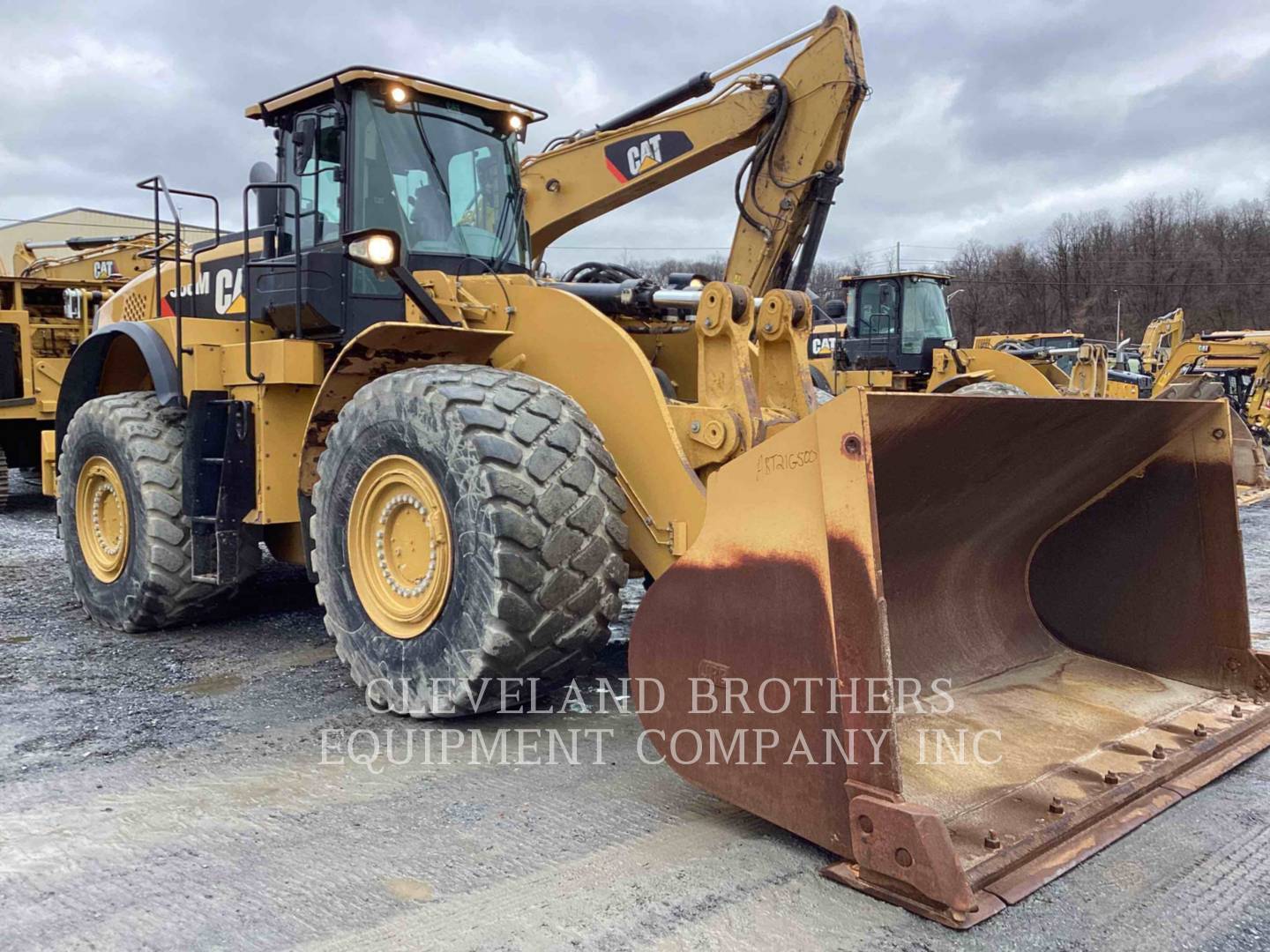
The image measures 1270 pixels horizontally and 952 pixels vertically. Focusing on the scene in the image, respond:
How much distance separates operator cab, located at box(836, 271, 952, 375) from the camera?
48.1 ft

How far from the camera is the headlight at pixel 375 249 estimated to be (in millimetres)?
3905

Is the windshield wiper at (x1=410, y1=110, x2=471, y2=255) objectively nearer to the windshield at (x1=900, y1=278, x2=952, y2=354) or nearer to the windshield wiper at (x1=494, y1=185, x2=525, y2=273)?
the windshield wiper at (x1=494, y1=185, x2=525, y2=273)

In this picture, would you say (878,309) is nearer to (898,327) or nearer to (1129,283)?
(898,327)

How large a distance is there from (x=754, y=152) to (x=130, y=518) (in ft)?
13.4

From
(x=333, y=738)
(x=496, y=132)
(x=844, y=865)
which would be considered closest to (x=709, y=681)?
(x=844, y=865)

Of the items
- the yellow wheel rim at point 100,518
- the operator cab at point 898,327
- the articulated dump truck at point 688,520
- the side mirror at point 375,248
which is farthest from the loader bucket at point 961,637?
the operator cab at point 898,327

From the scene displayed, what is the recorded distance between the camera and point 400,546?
3922mm

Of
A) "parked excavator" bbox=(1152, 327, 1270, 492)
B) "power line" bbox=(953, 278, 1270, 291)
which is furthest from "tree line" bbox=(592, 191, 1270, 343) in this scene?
"parked excavator" bbox=(1152, 327, 1270, 492)

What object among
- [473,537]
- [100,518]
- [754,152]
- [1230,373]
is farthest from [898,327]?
[473,537]

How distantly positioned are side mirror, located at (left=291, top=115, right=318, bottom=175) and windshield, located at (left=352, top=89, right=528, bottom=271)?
0.25 m

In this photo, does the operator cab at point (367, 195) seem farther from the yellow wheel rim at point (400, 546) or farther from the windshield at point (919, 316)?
the windshield at point (919, 316)

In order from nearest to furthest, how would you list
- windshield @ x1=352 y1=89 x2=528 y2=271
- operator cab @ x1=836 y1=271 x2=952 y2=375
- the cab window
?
A: 1. windshield @ x1=352 y1=89 x2=528 y2=271
2. operator cab @ x1=836 y1=271 x2=952 y2=375
3. the cab window

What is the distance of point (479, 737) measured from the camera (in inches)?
143

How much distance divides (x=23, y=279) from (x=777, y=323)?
10.0 meters
